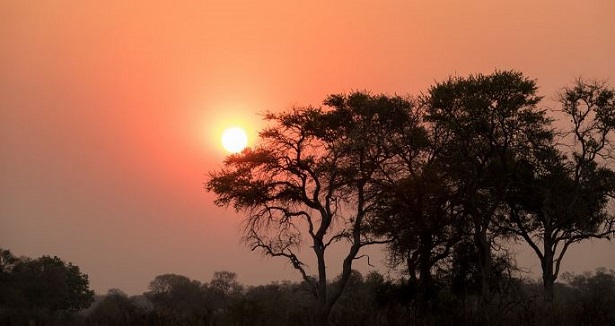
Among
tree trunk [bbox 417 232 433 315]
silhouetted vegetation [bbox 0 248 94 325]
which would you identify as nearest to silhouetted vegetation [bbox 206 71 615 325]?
tree trunk [bbox 417 232 433 315]

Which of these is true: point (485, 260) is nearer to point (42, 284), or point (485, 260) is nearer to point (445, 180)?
point (445, 180)

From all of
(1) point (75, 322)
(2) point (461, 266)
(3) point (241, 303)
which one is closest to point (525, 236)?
(2) point (461, 266)

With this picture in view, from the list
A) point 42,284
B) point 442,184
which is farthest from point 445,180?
point 42,284

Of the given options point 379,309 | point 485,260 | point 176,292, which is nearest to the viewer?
point 379,309

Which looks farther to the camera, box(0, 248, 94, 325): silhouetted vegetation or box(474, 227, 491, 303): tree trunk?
box(0, 248, 94, 325): silhouetted vegetation

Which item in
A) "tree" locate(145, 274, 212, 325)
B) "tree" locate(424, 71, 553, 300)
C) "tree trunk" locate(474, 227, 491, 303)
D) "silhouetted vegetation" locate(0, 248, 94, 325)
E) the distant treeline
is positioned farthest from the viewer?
"tree" locate(145, 274, 212, 325)

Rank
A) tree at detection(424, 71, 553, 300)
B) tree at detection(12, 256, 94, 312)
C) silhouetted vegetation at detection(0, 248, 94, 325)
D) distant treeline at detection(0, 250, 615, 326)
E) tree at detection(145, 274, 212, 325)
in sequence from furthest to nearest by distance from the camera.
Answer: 1. tree at detection(145, 274, 212, 325)
2. tree at detection(12, 256, 94, 312)
3. silhouetted vegetation at detection(0, 248, 94, 325)
4. tree at detection(424, 71, 553, 300)
5. distant treeline at detection(0, 250, 615, 326)

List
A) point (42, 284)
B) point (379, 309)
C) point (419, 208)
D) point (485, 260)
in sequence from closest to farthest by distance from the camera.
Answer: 1. point (379, 309)
2. point (485, 260)
3. point (419, 208)
4. point (42, 284)

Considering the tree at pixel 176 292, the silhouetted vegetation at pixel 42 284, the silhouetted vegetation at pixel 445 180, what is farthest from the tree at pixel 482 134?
the tree at pixel 176 292

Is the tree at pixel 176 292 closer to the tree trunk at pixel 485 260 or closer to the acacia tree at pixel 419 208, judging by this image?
the acacia tree at pixel 419 208

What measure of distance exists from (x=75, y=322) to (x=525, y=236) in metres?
26.1

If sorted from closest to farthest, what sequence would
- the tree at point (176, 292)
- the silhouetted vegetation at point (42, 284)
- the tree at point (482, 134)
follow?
the tree at point (482, 134)
the silhouetted vegetation at point (42, 284)
the tree at point (176, 292)

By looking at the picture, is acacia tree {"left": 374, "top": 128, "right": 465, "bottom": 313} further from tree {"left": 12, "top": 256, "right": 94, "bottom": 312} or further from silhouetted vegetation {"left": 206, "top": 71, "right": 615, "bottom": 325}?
tree {"left": 12, "top": 256, "right": 94, "bottom": 312}

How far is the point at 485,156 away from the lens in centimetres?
3109
